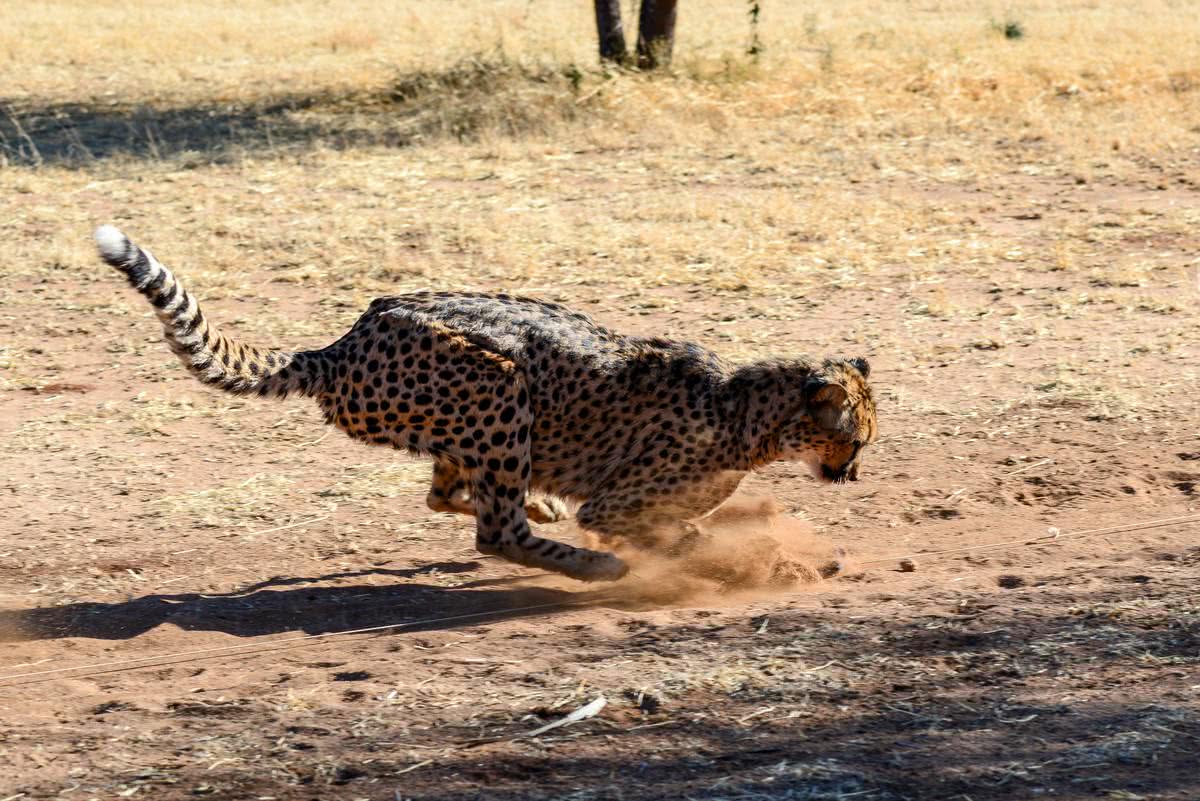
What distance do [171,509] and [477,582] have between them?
150cm

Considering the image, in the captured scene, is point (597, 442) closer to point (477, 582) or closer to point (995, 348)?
point (477, 582)

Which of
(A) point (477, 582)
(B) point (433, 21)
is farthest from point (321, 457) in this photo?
(B) point (433, 21)

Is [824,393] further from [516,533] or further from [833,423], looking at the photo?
[516,533]

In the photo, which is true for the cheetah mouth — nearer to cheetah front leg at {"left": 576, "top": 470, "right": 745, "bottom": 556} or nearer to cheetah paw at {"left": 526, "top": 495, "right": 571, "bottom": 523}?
cheetah front leg at {"left": 576, "top": 470, "right": 745, "bottom": 556}

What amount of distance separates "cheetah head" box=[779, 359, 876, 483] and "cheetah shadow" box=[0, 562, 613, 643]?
1.00 metres

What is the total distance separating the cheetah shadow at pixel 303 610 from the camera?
5695mm

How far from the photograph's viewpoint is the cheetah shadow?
570 cm

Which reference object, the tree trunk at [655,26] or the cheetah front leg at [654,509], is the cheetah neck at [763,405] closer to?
the cheetah front leg at [654,509]

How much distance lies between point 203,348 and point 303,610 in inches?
40.7

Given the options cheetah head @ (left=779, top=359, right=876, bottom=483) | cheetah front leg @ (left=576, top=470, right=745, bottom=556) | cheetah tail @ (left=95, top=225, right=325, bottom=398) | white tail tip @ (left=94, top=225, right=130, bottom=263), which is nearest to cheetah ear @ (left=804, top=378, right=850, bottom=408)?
cheetah head @ (left=779, top=359, right=876, bottom=483)

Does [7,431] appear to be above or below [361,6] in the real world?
below

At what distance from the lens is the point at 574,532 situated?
22.5 feet

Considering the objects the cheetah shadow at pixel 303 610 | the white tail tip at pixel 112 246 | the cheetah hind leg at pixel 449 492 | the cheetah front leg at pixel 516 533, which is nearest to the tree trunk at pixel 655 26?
the cheetah hind leg at pixel 449 492

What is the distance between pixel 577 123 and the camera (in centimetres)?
1474
